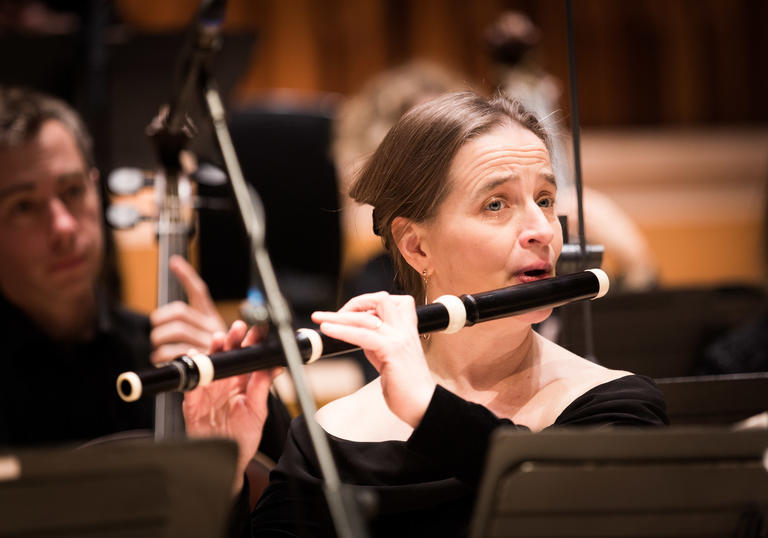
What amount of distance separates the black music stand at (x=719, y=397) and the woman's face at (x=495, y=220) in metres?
0.29

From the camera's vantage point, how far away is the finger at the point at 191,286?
168cm

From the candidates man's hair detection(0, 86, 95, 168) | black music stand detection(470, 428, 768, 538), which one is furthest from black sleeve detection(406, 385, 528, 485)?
man's hair detection(0, 86, 95, 168)

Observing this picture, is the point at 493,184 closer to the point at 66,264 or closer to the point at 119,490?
the point at 119,490

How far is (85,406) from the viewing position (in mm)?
1947

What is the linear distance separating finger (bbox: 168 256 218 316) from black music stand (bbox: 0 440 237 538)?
2.81 ft

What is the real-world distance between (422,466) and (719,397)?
0.45 metres

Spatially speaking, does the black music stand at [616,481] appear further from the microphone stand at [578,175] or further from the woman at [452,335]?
the microphone stand at [578,175]

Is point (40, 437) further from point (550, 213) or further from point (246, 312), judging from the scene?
point (550, 213)

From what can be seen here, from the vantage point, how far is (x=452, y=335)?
117 cm

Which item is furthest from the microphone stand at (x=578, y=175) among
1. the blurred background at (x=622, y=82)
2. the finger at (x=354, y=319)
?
the blurred background at (x=622, y=82)

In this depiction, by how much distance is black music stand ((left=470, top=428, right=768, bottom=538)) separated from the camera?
864 mm

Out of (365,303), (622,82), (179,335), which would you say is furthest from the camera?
(622,82)

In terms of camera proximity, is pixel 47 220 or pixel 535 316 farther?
pixel 47 220

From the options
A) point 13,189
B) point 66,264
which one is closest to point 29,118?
point 13,189
